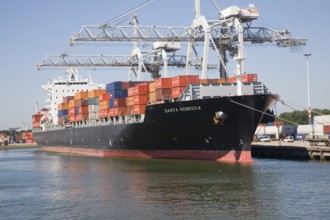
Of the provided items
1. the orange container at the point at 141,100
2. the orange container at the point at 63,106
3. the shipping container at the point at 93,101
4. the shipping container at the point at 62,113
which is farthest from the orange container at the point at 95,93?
the orange container at the point at 141,100

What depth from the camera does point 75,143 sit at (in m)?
66.8

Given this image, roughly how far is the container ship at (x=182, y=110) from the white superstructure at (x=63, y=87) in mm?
15552

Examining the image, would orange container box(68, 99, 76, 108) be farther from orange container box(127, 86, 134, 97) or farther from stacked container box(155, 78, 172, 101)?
stacked container box(155, 78, 172, 101)

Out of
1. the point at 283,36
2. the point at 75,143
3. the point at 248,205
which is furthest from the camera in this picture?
the point at 75,143

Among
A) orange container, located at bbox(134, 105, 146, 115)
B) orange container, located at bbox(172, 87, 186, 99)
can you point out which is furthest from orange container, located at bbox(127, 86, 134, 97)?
orange container, located at bbox(172, 87, 186, 99)

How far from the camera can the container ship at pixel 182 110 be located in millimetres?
38375

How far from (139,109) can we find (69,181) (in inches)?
595

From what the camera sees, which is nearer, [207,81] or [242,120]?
[242,120]

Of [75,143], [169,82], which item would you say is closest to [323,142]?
[169,82]

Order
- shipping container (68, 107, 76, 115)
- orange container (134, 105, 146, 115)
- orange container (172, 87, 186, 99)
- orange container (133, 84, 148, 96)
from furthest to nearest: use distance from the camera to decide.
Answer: shipping container (68, 107, 76, 115) → orange container (133, 84, 148, 96) → orange container (134, 105, 146, 115) → orange container (172, 87, 186, 99)

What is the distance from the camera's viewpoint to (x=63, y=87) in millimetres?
82562

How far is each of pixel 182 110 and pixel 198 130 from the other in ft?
6.72

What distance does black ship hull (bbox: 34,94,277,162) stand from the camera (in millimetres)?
38094

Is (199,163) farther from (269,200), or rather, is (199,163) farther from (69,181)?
(269,200)
